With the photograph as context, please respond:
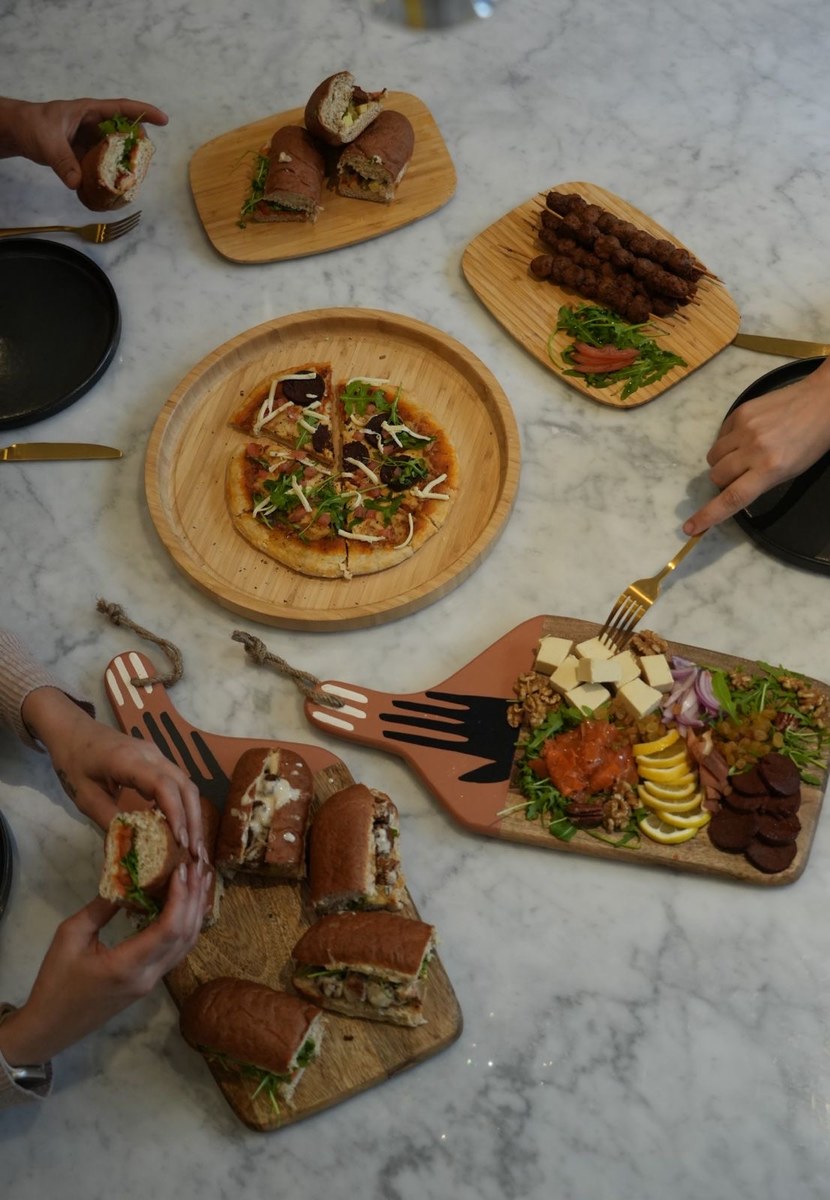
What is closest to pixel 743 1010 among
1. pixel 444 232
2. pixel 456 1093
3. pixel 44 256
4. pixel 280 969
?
pixel 456 1093

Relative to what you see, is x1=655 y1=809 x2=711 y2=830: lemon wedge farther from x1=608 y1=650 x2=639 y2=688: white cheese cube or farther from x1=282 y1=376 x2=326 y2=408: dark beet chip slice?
x1=282 y1=376 x2=326 y2=408: dark beet chip slice

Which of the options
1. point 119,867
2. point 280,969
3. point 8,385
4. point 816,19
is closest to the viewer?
point 119,867

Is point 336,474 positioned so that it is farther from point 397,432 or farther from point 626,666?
point 626,666

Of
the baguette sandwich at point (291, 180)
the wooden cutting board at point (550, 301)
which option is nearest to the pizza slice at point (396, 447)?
the wooden cutting board at point (550, 301)

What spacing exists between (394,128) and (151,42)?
1.65 meters

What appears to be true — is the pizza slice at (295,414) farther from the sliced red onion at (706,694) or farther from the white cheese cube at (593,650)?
the sliced red onion at (706,694)

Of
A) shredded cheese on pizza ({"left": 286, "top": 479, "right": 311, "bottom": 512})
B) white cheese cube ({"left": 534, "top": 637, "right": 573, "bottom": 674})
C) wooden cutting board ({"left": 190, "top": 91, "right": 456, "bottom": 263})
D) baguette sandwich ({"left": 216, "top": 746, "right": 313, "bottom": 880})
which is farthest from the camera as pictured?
wooden cutting board ({"left": 190, "top": 91, "right": 456, "bottom": 263})

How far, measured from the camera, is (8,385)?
3.91 m

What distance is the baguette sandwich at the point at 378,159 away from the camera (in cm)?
410

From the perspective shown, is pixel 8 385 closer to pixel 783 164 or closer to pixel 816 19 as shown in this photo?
pixel 783 164

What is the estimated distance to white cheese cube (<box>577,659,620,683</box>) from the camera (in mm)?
3004

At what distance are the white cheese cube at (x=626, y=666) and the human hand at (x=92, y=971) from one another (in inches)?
52.8

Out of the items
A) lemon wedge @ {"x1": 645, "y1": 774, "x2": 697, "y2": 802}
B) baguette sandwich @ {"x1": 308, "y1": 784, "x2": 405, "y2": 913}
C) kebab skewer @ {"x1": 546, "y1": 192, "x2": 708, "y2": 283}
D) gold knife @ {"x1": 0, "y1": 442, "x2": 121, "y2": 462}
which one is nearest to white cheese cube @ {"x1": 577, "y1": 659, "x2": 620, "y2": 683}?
lemon wedge @ {"x1": 645, "y1": 774, "x2": 697, "y2": 802}

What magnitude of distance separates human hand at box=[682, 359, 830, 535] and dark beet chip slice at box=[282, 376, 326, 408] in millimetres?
1419
